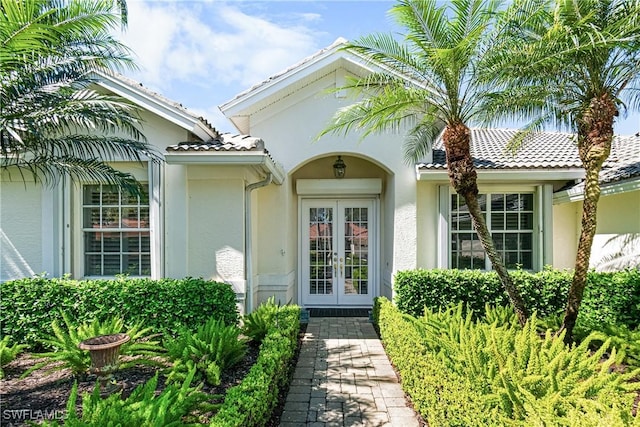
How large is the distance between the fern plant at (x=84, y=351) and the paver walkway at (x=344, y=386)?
2.52m

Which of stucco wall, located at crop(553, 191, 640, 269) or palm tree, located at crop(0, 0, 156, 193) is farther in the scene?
Answer: stucco wall, located at crop(553, 191, 640, 269)

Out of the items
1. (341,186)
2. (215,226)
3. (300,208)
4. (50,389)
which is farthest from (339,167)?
(50,389)

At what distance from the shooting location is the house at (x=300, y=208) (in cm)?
820

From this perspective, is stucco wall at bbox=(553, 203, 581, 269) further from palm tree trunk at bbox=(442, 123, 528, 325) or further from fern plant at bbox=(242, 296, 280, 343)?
fern plant at bbox=(242, 296, 280, 343)

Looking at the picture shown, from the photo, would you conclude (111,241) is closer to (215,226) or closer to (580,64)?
(215,226)

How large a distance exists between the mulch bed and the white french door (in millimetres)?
5197

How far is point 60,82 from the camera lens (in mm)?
6773

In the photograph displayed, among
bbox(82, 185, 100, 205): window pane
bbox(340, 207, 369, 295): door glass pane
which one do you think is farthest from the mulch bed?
bbox(340, 207, 369, 295): door glass pane

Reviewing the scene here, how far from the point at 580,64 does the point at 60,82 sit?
9237 millimetres

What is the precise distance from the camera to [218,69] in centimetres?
1012

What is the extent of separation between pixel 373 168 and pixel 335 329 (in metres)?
5.10

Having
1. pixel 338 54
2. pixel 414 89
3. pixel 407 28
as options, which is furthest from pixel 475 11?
pixel 338 54

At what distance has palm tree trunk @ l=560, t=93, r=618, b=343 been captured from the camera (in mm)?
5895

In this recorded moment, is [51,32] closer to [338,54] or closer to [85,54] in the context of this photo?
[85,54]
